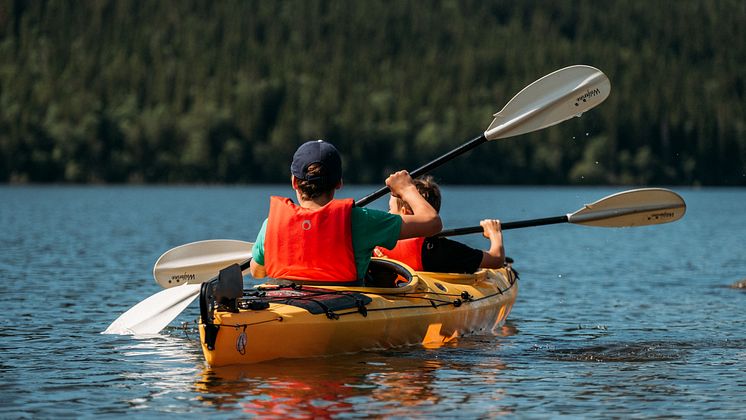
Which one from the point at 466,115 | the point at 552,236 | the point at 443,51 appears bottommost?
the point at 552,236

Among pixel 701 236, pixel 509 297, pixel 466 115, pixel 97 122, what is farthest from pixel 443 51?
pixel 509 297

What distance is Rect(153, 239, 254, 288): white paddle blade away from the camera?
12500 mm

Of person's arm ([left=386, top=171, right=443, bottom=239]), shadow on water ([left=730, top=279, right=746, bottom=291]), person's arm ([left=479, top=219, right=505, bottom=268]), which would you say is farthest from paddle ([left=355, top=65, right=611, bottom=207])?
shadow on water ([left=730, top=279, right=746, bottom=291])

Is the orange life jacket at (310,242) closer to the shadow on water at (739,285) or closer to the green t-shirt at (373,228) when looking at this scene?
the green t-shirt at (373,228)

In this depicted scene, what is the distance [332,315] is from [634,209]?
15.0 feet

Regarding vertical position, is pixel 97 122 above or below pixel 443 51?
below

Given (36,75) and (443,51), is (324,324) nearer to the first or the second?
(36,75)

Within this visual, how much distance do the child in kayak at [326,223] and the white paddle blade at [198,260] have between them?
95.2 inches

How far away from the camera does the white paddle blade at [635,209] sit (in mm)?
12977

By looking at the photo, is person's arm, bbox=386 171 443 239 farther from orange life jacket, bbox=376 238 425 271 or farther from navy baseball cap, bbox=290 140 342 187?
orange life jacket, bbox=376 238 425 271

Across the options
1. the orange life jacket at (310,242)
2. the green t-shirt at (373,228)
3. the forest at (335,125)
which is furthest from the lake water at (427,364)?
the forest at (335,125)

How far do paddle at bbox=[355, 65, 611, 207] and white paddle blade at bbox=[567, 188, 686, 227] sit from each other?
1.02 metres

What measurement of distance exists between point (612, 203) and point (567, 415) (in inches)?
198

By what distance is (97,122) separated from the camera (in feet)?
368
